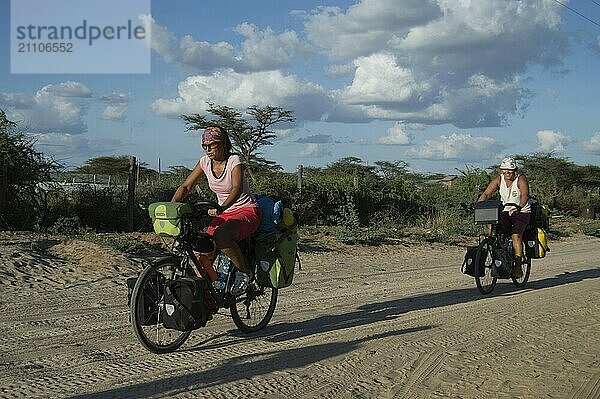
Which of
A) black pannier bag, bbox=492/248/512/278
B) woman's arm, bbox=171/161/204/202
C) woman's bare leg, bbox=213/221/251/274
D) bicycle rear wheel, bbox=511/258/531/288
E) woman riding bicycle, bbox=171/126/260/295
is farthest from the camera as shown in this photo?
bicycle rear wheel, bbox=511/258/531/288

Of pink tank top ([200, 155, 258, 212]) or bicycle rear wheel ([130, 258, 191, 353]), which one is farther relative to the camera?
pink tank top ([200, 155, 258, 212])

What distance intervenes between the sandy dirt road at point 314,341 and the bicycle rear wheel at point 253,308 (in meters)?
0.16

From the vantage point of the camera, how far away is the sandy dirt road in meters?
5.61

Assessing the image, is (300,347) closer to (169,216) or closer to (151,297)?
(151,297)

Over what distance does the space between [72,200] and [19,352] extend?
942cm

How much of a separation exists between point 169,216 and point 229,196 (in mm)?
780

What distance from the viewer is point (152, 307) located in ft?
20.6

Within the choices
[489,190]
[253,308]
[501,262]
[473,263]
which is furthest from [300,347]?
[489,190]

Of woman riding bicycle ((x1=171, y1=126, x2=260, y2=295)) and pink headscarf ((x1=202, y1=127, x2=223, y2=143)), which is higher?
pink headscarf ((x1=202, y1=127, x2=223, y2=143))

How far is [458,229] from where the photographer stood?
818 inches

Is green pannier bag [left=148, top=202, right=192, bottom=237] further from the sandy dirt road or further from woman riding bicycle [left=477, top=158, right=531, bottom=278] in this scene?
woman riding bicycle [left=477, top=158, right=531, bottom=278]

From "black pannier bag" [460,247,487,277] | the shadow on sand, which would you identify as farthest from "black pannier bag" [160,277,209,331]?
"black pannier bag" [460,247,487,277]

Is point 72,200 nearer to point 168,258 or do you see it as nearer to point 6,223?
point 6,223

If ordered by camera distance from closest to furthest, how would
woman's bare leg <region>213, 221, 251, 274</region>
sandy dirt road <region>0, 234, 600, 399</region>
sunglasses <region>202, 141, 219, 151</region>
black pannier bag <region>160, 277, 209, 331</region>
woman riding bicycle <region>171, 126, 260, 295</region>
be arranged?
1. sandy dirt road <region>0, 234, 600, 399</region>
2. black pannier bag <region>160, 277, 209, 331</region>
3. woman's bare leg <region>213, 221, 251, 274</region>
4. woman riding bicycle <region>171, 126, 260, 295</region>
5. sunglasses <region>202, 141, 219, 151</region>
